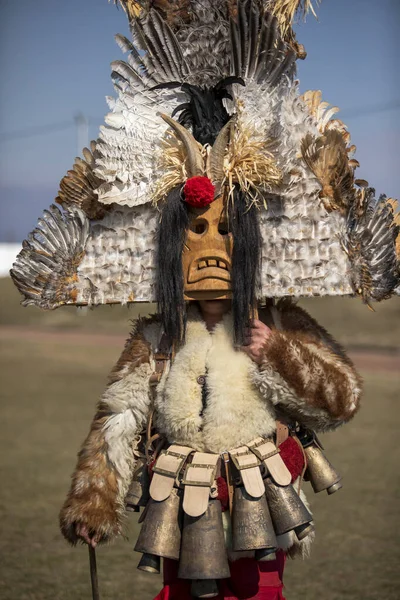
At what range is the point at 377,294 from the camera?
3.33 meters

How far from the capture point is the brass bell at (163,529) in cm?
321

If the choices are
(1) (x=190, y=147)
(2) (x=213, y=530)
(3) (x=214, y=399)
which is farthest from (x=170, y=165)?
(2) (x=213, y=530)

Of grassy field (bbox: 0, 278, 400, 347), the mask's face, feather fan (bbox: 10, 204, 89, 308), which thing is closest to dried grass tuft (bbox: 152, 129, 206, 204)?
the mask's face

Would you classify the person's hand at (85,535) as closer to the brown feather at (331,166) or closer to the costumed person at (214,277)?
the costumed person at (214,277)

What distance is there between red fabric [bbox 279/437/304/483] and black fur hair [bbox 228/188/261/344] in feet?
1.45

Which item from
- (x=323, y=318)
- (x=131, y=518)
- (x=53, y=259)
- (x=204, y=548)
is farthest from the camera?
(x=323, y=318)

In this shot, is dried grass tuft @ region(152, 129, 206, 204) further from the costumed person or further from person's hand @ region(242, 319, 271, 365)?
person's hand @ region(242, 319, 271, 365)

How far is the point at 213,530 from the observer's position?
125 inches

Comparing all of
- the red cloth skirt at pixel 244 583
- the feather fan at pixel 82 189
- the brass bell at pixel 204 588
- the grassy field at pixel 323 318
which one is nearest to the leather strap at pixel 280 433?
the red cloth skirt at pixel 244 583

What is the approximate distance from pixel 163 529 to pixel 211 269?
951mm

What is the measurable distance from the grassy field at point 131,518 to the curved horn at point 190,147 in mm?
1398

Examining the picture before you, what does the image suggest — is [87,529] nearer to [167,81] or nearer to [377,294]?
[377,294]

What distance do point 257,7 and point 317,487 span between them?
186cm

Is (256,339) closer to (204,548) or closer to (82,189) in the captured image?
(204,548)
